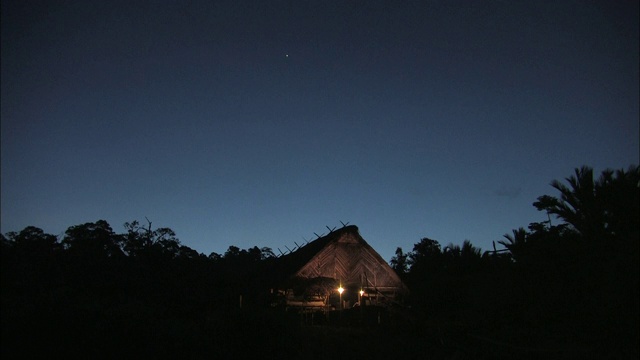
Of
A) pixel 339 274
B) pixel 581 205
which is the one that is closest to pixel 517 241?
pixel 581 205

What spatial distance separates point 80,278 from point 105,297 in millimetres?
1829

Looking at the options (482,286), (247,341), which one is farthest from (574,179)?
(247,341)

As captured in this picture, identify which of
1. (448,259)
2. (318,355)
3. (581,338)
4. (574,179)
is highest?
(574,179)

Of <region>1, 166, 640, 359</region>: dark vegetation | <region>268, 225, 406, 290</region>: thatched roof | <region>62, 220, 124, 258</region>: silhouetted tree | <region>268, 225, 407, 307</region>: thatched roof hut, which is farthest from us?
<region>62, 220, 124, 258</region>: silhouetted tree

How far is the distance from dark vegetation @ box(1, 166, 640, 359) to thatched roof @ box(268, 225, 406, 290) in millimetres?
2752

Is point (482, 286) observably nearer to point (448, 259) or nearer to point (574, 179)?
point (574, 179)

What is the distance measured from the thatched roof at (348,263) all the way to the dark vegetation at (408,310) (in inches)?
108

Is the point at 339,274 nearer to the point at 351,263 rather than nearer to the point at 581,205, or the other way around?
the point at 351,263

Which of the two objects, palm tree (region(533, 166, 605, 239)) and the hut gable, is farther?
the hut gable

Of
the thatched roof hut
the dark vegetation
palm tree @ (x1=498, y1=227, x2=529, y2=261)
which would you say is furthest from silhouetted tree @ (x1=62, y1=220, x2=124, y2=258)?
palm tree @ (x1=498, y1=227, x2=529, y2=261)

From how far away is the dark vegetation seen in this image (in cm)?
952

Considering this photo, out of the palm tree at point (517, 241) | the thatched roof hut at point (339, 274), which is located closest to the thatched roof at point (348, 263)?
the thatched roof hut at point (339, 274)

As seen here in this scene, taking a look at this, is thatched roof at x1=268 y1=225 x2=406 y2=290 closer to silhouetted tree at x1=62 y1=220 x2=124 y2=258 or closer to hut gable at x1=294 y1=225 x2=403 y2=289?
hut gable at x1=294 y1=225 x2=403 y2=289

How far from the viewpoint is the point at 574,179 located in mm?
11289
